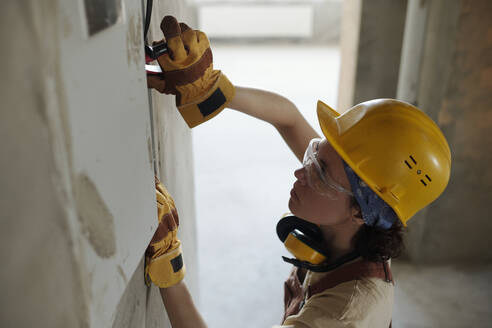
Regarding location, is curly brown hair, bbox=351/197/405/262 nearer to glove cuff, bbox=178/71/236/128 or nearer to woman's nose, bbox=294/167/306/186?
woman's nose, bbox=294/167/306/186

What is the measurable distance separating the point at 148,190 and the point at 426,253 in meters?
3.39

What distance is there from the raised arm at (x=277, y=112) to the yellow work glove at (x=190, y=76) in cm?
17

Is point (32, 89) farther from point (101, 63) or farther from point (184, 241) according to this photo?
point (184, 241)

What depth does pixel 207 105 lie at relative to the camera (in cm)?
145

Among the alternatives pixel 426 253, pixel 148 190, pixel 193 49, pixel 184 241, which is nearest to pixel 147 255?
pixel 148 190

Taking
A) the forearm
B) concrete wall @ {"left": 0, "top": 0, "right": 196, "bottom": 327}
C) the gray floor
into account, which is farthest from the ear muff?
the gray floor

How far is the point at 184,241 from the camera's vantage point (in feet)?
7.38

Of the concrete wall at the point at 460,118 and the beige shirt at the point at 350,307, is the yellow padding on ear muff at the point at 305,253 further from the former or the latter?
the concrete wall at the point at 460,118

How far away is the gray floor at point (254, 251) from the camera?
10.8ft

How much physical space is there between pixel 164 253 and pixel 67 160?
0.71 metres

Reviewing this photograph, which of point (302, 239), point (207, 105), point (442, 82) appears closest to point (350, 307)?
point (302, 239)

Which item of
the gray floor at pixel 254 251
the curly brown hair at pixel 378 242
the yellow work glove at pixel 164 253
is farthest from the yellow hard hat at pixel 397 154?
the gray floor at pixel 254 251

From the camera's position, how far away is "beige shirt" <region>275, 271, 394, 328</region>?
1.29 metres

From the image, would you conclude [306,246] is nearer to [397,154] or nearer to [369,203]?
[369,203]
